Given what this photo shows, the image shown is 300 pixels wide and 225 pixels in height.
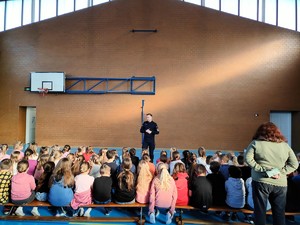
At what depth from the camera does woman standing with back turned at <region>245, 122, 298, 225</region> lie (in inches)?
→ 100

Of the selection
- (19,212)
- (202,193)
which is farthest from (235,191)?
(19,212)

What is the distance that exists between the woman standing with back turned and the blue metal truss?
928cm

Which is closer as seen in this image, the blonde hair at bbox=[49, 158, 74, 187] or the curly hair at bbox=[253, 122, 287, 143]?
the curly hair at bbox=[253, 122, 287, 143]

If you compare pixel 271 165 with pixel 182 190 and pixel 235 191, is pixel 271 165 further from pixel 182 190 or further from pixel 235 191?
pixel 182 190

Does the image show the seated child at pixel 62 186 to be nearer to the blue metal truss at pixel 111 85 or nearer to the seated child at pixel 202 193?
the seated child at pixel 202 193

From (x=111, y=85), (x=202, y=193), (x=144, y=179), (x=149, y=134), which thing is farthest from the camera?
(x=111, y=85)

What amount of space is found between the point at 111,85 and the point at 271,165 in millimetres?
10062

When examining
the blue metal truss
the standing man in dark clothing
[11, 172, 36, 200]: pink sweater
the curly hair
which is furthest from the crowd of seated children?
the blue metal truss

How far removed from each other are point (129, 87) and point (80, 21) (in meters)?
4.27

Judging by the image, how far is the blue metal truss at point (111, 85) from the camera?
11766mm

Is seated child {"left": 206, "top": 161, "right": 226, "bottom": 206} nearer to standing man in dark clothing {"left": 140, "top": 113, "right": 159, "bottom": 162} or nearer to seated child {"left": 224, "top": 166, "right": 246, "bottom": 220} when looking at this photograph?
seated child {"left": 224, "top": 166, "right": 246, "bottom": 220}

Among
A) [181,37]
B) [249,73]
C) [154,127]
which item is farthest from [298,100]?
[154,127]

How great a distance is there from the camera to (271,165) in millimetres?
2568

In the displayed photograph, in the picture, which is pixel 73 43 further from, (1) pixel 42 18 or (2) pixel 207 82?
(2) pixel 207 82
